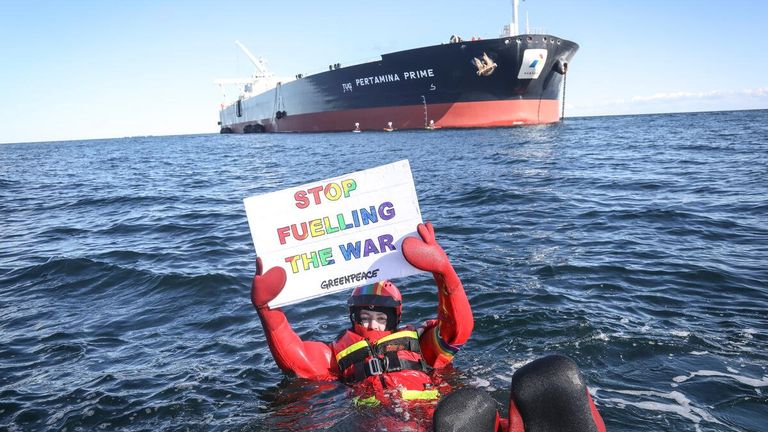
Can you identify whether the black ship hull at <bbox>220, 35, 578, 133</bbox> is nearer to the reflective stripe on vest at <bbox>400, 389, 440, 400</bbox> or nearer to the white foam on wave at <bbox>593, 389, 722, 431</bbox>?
the white foam on wave at <bbox>593, 389, 722, 431</bbox>

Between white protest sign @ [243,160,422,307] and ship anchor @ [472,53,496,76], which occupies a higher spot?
ship anchor @ [472,53,496,76]

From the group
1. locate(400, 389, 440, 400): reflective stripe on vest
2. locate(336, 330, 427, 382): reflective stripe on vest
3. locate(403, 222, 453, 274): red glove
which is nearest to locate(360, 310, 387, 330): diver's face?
locate(336, 330, 427, 382): reflective stripe on vest

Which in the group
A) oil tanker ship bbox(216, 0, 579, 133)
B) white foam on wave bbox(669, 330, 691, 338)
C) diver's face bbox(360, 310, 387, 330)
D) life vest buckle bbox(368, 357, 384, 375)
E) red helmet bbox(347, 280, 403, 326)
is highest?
oil tanker ship bbox(216, 0, 579, 133)

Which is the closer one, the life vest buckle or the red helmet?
the life vest buckle

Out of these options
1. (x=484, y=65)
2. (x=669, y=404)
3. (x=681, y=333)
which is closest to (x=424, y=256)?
(x=669, y=404)

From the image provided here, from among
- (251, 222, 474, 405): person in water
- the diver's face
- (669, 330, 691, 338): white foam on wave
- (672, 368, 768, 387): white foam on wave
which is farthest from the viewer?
(669, 330, 691, 338): white foam on wave

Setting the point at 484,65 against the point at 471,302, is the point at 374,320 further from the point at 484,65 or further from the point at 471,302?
the point at 484,65
